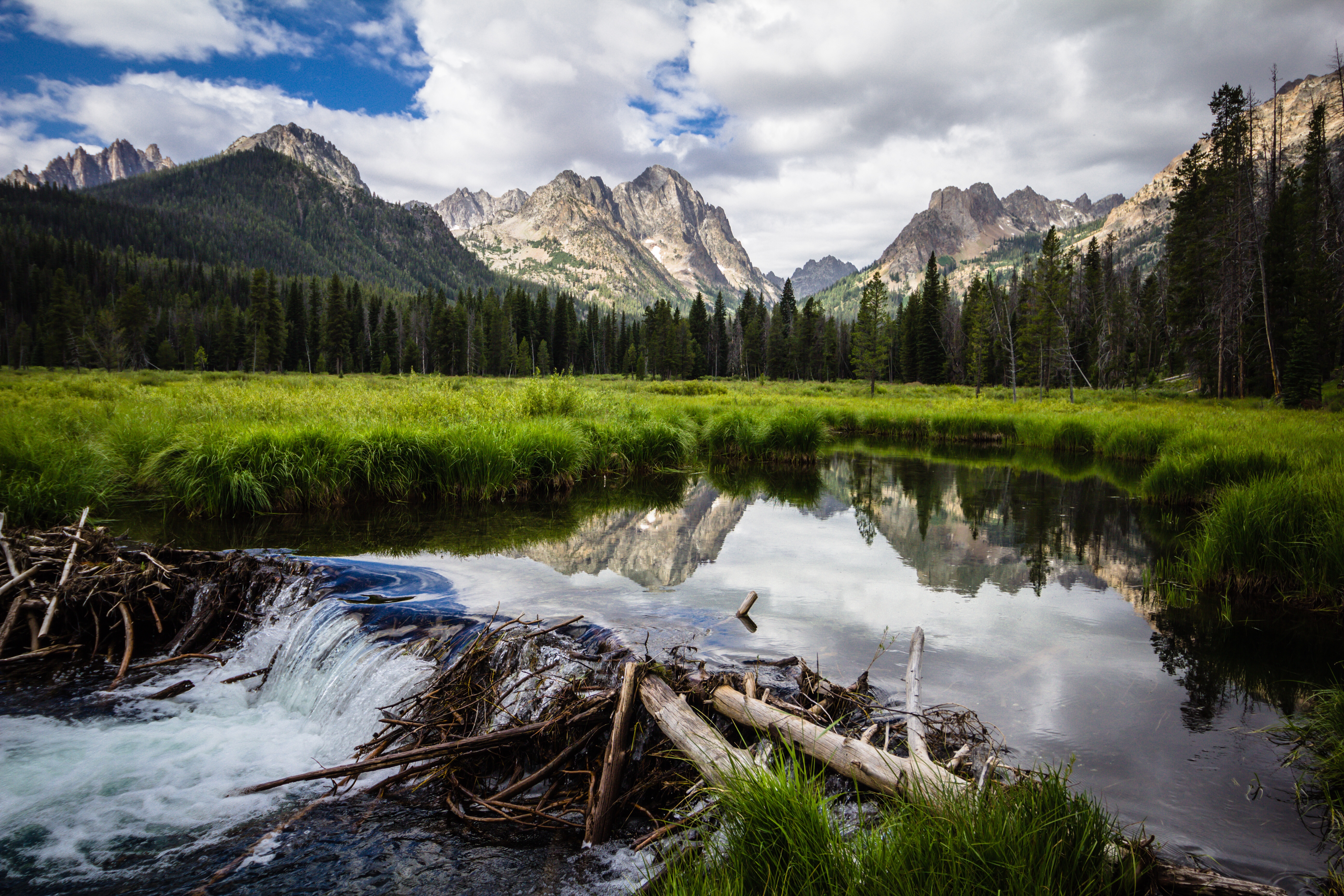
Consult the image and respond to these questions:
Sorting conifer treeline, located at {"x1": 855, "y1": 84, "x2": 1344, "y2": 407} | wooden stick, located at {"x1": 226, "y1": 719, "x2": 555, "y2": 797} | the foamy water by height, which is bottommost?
the foamy water

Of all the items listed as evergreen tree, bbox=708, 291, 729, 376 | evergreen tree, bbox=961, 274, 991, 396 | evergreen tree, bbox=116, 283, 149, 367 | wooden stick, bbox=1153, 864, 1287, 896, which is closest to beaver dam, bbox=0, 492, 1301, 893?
wooden stick, bbox=1153, 864, 1287, 896

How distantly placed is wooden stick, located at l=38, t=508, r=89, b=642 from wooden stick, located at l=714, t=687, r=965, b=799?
16.9 ft

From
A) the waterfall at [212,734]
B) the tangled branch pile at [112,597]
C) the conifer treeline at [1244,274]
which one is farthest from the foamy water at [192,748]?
the conifer treeline at [1244,274]

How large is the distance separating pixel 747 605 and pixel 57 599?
19.6 ft

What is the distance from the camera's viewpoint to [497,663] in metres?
4.29

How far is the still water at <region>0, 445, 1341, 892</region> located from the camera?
9.81ft

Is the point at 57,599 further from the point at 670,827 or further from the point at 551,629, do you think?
the point at 670,827

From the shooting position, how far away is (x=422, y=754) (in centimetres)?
300

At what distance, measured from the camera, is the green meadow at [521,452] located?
6.99 meters

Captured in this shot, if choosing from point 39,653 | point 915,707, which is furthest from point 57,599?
point 915,707

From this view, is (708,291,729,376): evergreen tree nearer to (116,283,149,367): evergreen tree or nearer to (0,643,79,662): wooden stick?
(116,283,149,367): evergreen tree

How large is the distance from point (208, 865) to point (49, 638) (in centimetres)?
373

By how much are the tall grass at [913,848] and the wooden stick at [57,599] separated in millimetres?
5323

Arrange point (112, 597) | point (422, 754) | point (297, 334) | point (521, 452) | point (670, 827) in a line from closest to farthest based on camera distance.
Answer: point (670, 827)
point (422, 754)
point (112, 597)
point (521, 452)
point (297, 334)
